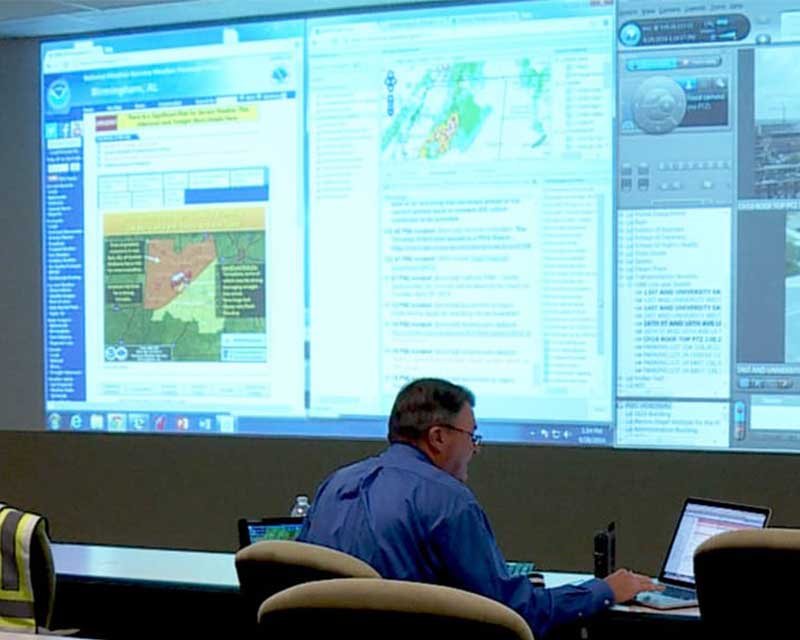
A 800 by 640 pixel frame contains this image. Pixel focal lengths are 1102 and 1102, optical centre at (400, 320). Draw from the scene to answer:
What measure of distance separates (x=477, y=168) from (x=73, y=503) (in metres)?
2.19

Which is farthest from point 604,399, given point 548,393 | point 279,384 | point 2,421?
point 2,421

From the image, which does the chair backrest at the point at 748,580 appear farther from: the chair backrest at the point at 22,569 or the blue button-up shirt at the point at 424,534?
the chair backrest at the point at 22,569

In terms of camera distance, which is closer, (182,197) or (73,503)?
(182,197)

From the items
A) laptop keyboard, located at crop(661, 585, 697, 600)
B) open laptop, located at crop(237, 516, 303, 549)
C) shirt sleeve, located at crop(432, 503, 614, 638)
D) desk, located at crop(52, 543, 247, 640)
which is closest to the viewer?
shirt sleeve, located at crop(432, 503, 614, 638)

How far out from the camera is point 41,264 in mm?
4527

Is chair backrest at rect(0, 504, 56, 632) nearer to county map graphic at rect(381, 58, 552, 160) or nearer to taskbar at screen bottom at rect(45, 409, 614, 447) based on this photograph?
taskbar at screen bottom at rect(45, 409, 614, 447)

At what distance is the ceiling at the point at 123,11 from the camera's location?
13.3 feet

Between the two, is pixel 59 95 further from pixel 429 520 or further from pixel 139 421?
pixel 429 520

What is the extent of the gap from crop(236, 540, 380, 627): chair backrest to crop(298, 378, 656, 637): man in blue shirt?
0.15 metres

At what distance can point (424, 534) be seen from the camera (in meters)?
2.39

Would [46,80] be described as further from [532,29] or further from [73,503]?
[532,29]

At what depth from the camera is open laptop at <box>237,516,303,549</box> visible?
10.1 ft

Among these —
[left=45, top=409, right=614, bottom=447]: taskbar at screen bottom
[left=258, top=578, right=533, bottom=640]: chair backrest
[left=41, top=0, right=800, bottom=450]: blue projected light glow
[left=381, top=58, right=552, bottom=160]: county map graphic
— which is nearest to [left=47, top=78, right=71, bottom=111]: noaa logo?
[left=41, top=0, right=800, bottom=450]: blue projected light glow

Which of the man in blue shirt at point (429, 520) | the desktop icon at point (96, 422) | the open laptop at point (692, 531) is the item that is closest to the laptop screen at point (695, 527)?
the open laptop at point (692, 531)
